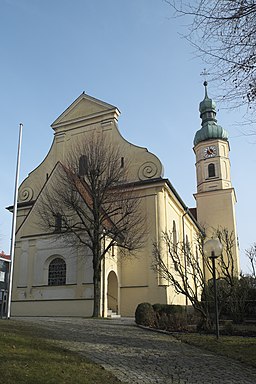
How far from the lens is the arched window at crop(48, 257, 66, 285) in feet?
85.6

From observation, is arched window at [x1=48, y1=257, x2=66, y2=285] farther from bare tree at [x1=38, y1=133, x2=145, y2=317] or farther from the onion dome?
the onion dome

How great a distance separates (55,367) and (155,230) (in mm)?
20692

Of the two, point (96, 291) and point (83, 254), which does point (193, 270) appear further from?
point (83, 254)

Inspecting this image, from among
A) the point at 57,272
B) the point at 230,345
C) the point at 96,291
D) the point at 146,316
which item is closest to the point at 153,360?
the point at 230,345

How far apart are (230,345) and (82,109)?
2564 centimetres

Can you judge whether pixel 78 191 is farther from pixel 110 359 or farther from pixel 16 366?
pixel 16 366

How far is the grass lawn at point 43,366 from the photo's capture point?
20.4 feet

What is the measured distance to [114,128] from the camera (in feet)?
103

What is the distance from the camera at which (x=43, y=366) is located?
701 centimetres

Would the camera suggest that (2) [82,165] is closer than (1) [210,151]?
Yes

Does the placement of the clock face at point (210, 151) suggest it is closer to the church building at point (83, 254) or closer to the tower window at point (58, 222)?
the church building at point (83, 254)

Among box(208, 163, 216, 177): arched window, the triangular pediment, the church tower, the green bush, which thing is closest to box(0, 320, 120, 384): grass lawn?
the green bush

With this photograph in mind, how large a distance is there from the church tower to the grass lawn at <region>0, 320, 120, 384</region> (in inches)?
1491

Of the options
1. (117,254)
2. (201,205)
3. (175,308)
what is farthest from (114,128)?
(201,205)
